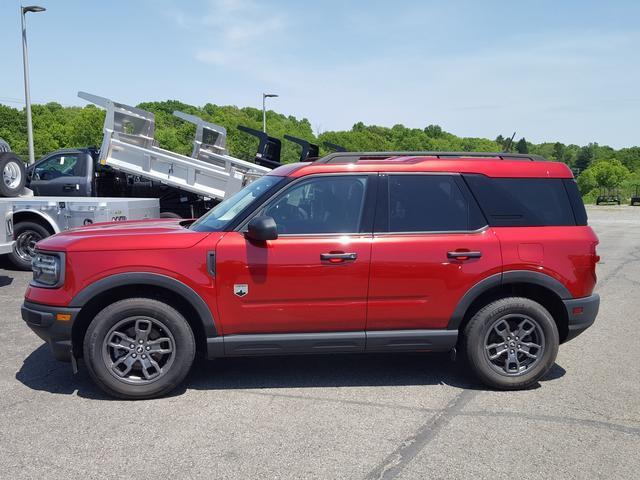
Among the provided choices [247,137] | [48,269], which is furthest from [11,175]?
[247,137]

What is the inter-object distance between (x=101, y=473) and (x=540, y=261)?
132 inches

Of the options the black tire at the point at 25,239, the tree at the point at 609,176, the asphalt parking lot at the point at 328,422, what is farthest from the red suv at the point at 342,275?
the tree at the point at 609,176

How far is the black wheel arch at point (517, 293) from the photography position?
4.47 metres

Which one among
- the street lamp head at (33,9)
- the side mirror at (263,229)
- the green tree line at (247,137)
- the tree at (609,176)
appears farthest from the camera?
the tree at (609,176)

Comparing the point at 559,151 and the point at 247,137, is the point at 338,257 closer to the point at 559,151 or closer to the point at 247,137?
the point at 247,137

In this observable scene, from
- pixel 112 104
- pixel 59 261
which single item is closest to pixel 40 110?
pixel 112 104

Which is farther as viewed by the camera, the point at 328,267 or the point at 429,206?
the point at 429,206

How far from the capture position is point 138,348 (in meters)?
4.29

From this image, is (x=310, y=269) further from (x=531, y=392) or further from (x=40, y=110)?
(x=40, y=110)

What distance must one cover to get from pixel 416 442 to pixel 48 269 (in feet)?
9.44

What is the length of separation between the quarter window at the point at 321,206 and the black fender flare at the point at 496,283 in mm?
982

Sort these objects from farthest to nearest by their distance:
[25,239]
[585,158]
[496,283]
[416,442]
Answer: [585,158]
[25,239]
[496,283]
[416,442]

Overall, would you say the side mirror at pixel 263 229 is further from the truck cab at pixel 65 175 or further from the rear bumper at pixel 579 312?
the truck cab at pixel 65 175

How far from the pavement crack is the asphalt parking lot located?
1 cm
